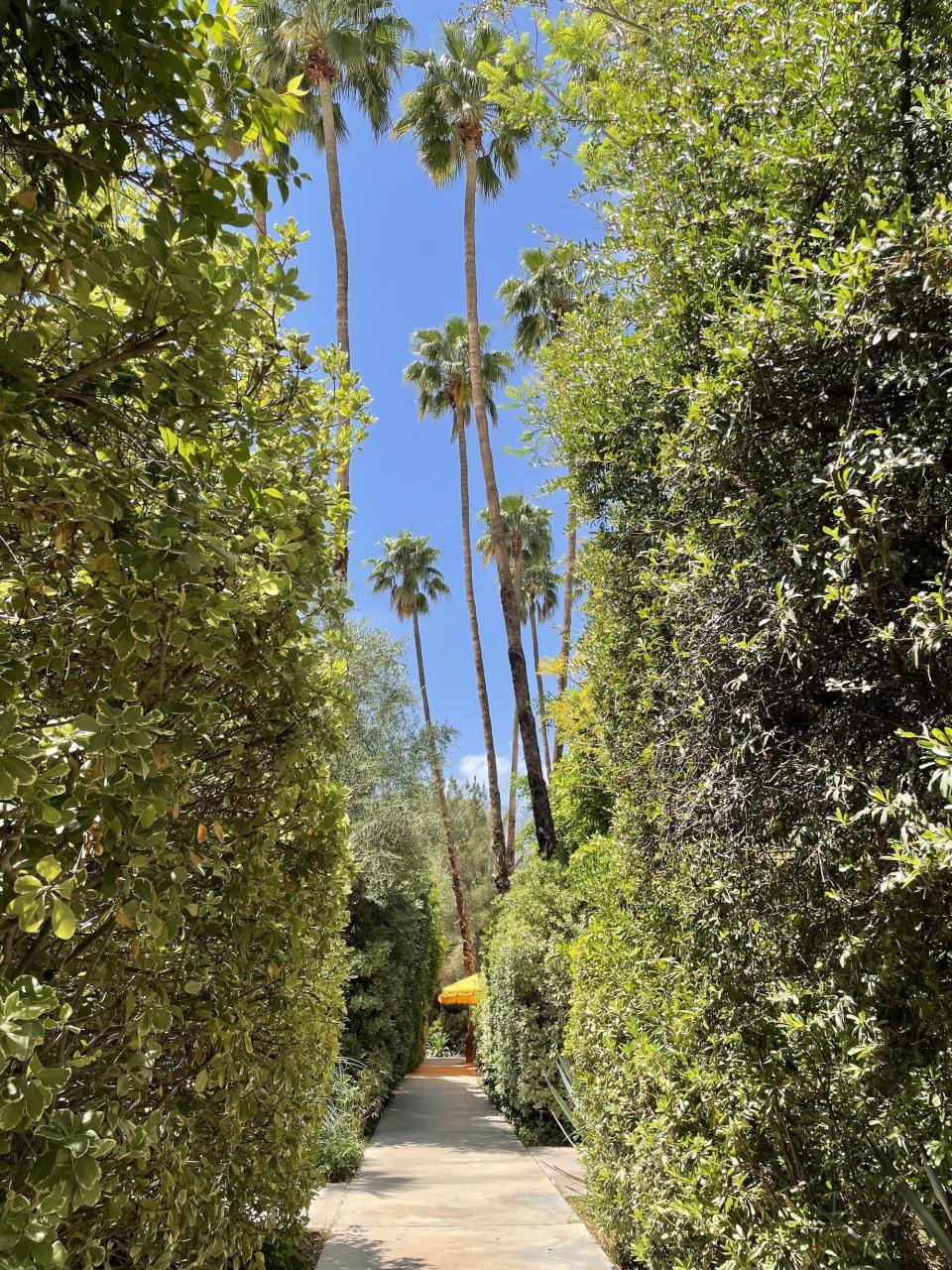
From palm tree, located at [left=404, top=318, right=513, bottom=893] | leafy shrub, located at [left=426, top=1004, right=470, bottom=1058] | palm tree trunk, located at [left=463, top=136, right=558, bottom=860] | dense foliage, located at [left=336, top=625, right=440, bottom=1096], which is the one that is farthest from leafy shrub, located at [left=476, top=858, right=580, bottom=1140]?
leafy shrub, located at [left=426, top=1004, right=470, bottom=1058]

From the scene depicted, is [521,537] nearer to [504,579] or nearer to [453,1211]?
[504,579]

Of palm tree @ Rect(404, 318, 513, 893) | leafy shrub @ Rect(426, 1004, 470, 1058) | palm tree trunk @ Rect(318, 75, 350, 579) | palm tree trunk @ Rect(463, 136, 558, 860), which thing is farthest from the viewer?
leafy shrub @ Rect(426, 1004, 470, 1058)

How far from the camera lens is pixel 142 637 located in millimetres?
1622

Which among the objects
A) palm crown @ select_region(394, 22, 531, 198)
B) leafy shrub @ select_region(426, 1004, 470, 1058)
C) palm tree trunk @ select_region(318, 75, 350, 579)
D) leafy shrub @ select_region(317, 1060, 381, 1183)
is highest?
palm crown @ select_region(394, 22, 531, 198)

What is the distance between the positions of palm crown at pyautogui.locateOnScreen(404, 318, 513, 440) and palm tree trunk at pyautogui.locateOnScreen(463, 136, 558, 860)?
24.2 feet

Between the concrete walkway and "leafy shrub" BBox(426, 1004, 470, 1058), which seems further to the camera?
"leafy shrub" BBox(426, 1004, 470, 1058)

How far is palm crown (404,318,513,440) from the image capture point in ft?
76.7

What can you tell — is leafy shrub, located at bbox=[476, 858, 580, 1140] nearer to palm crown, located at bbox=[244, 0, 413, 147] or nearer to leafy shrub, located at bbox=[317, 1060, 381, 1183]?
leafy shrub, located at bbox=[317, 1060, 381, 1183]

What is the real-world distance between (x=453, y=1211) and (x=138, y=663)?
692 cm

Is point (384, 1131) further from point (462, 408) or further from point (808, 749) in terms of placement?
point (462, 408)

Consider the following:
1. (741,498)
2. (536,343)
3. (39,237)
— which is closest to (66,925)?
(39,237)

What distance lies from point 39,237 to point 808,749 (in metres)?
2.52

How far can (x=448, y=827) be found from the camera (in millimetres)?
24719

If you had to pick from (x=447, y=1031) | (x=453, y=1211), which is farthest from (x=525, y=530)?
(x=453, y=1211)
